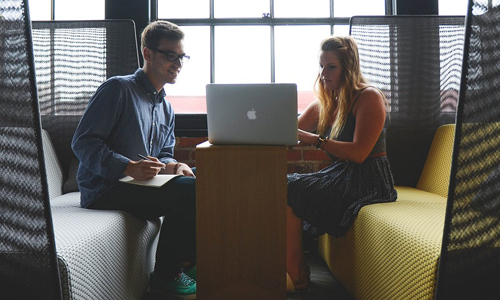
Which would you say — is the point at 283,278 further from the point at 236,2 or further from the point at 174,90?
the point at 236,2

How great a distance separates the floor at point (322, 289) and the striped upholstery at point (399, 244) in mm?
46

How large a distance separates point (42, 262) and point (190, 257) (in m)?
1.02

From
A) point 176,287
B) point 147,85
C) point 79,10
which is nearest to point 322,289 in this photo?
point 176,287

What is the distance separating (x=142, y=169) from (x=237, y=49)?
137 centimetres

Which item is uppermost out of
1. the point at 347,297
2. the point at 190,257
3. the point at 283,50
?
the point at 283,50

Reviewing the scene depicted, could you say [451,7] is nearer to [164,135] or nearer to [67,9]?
[164,135]

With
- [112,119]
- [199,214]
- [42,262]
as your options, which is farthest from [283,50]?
[42,262]

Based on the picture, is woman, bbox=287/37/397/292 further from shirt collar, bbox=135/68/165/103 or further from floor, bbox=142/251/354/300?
shirt collar, bbox=135/68/165/103

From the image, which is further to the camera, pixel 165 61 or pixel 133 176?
pixel 165 61

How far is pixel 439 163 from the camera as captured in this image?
8.41 feet

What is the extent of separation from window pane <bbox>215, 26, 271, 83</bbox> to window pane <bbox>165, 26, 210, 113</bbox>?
0.07 meters

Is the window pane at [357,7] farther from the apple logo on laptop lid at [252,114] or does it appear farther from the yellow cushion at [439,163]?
the apple logo on laptop lid at [252,114]

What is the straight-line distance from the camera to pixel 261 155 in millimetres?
1722

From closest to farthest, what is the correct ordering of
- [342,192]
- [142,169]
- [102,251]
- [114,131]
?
[102,251] < [142,169] < [114,131] < [342,192]
